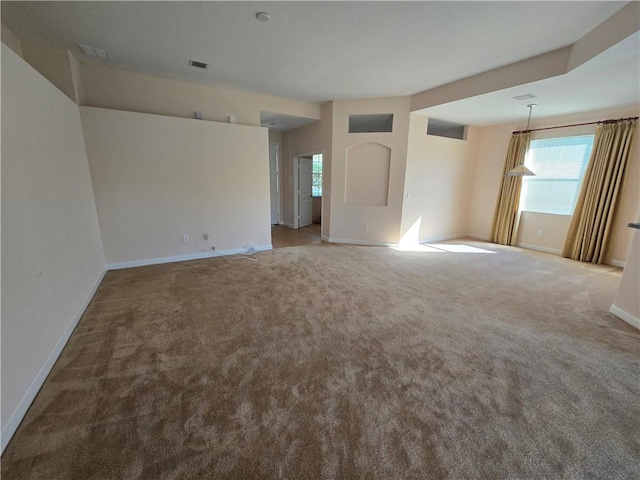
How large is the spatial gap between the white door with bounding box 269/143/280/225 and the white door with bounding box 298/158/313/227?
750 mm

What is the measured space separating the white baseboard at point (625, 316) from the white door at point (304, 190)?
6.31 m

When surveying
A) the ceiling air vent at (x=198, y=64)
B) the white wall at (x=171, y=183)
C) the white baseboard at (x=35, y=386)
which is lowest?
the white baseboard at (x=35, y=386)

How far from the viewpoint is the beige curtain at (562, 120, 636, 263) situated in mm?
4372

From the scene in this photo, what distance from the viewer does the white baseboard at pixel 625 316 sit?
2.59 metres

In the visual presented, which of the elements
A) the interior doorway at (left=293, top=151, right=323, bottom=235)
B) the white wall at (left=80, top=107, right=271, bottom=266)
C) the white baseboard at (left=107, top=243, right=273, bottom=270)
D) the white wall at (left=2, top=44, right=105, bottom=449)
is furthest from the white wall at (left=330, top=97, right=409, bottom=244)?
the white wall at (left=2, top=44, right=105, bottom=449)

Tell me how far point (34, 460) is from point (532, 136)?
8.08 metres

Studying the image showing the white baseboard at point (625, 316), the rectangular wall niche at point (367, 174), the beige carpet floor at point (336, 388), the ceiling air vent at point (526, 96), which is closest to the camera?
the beige carpet floor at point (336, 388)

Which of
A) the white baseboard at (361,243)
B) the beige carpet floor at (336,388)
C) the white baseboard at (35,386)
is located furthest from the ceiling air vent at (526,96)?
the white baseboard at (35,386)

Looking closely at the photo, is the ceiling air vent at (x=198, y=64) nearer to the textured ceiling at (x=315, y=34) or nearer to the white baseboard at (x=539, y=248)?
the textured ceiling at (x=315, y=34)

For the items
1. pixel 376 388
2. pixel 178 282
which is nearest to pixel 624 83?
pixel 376 388

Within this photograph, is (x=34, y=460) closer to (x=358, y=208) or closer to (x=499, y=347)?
(x=499, y=347)

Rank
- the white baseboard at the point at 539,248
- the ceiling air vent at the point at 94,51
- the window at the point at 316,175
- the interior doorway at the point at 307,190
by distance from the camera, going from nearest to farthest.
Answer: the ceiling air vent at the point at 94,51, the white baseboard at the point at 539,248, the interior doorway at the point at 307,190, the window at the point at 316,175

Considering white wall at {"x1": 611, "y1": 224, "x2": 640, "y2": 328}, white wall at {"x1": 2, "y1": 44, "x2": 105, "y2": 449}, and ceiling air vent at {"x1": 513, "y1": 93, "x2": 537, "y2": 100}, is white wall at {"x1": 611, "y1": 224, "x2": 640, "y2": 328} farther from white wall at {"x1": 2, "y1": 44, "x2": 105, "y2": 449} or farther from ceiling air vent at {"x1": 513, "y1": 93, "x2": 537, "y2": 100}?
white wall at {"x1": 2, "y1": 44, "x2": 105, "y2": 449}

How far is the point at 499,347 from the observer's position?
7.42 feet
